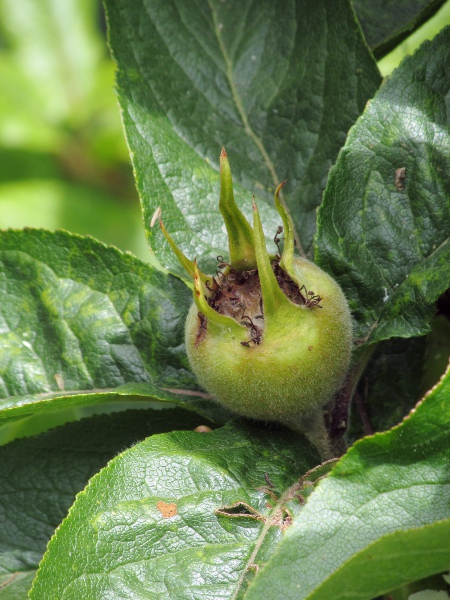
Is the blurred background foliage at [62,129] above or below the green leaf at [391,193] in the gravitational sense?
above

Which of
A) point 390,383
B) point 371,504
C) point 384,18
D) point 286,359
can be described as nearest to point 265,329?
point 286,359

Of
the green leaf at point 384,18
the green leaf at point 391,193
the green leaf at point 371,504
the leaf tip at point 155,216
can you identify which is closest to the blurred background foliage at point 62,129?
the green leaf at point 384,18

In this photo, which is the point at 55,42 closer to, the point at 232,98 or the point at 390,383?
the point at 232,98

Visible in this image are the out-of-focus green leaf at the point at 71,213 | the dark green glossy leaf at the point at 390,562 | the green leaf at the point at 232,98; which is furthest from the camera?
the out-of-focus green leaf at the point at 71,213

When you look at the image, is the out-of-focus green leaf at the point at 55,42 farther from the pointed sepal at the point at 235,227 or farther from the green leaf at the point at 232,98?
the pointed sepal at the point at 235,227

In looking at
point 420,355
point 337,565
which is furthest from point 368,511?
point 420,355
